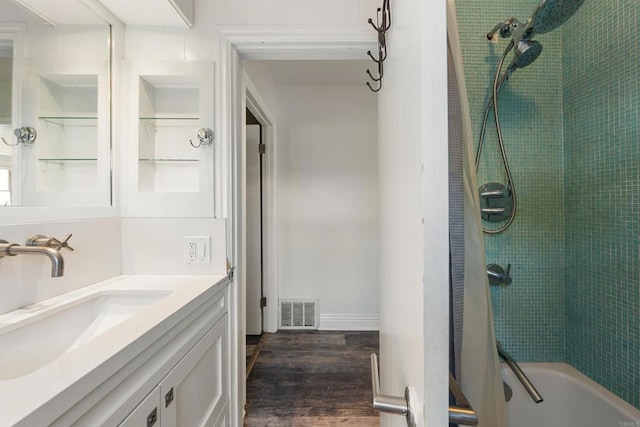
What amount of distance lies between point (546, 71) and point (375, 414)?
2038 millimetres

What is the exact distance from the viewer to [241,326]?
52.5 inches

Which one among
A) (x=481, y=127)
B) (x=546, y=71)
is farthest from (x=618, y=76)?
(x=481, y=127)

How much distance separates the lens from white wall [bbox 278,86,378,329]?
7.97ft

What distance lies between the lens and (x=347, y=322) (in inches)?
95.5

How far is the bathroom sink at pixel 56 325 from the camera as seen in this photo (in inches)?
25.3

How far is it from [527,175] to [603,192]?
263 millimetres

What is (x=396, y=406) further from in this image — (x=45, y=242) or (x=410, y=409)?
(x=45, y=242)

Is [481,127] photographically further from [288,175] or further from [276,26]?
[288,175]

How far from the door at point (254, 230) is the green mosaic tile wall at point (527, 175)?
5.81 feet

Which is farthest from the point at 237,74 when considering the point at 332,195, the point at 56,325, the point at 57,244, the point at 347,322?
the point at 347,322

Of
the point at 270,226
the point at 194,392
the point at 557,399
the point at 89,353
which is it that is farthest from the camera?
the point at 270,226

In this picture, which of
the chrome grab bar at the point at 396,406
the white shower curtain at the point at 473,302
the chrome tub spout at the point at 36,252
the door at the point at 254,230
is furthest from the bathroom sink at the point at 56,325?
the door at the point at 254,230

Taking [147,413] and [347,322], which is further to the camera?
[347,322]

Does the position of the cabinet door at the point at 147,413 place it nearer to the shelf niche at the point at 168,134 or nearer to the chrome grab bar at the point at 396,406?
the chrome grab bar at the point at 396,406
